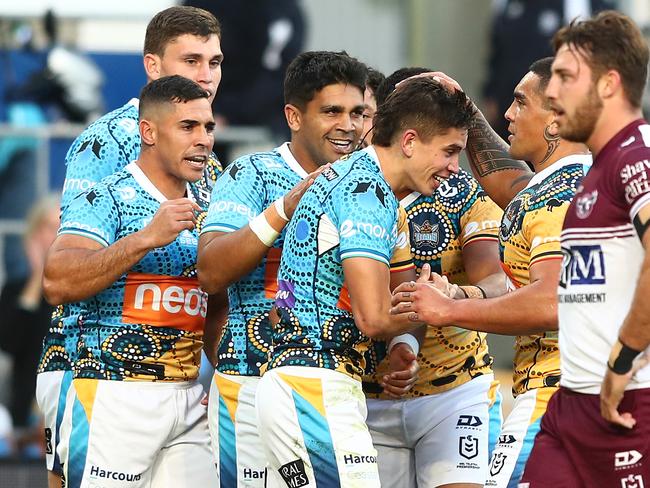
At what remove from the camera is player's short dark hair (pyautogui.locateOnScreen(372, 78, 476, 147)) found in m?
6.43

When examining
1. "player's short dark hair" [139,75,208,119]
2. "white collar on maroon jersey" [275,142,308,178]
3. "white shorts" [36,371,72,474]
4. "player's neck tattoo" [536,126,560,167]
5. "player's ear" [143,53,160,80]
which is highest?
"player's ear" [143,53,160,80]

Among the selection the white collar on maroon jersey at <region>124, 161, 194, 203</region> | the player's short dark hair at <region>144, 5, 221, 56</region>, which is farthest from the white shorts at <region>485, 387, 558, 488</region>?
the player's short dark hair at <region>144, 5, 221, 56</region>

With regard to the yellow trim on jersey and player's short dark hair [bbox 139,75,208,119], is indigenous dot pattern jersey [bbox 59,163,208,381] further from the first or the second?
the yellow trim on jersey

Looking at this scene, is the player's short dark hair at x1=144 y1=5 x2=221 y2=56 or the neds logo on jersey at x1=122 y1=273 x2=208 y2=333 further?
the player's short dark hair at x1=144 y1=5 x2=221 y2=56

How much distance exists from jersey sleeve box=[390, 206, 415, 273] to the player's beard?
1.22m

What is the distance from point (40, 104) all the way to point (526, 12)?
4.11 metres

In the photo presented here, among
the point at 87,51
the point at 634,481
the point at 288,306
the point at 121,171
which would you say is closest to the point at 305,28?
the point at 87,51

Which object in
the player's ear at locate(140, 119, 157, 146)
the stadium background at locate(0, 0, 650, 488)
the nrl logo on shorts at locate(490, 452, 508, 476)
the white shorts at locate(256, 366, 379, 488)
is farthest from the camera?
the stadium background at locate(0, 0, 650, 488)

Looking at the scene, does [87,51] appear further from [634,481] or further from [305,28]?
[634,481]

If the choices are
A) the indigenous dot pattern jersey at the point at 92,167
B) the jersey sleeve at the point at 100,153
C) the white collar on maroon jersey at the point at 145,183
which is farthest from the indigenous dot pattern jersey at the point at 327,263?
the jersey sleeve at the point at 100,153

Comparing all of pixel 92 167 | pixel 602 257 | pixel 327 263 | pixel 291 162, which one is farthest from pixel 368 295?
pixel 92 167

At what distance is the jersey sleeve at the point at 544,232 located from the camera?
636 centimetres

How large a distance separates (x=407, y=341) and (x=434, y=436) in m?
0.68

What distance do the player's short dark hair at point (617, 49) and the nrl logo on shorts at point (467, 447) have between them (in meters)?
2.19
